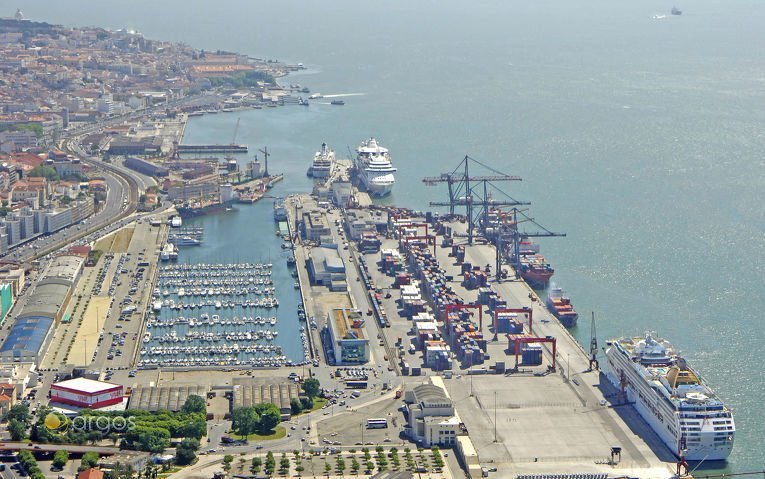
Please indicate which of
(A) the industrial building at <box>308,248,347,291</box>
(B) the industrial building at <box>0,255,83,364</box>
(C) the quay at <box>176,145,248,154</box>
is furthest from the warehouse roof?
(C) the quay at <box>176,145,248,154</box>

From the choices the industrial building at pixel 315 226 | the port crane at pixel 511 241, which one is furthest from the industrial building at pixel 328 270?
the port crane at pixel 511 241

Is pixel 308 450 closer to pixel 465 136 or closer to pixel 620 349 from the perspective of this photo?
pixel 620 349

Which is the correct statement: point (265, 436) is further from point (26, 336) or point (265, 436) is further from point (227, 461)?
point (26, 336)

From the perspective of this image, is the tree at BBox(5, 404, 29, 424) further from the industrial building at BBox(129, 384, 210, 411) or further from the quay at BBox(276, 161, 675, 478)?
the quay at BBox(276, 161, 675, 478)

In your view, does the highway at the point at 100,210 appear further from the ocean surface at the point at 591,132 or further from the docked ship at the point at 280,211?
the docked ship at the point at 280,211

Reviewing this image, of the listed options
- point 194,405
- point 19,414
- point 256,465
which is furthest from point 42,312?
point 256,465

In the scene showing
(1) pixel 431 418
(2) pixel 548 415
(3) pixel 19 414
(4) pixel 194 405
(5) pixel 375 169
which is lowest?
(2) pixel 548 415
